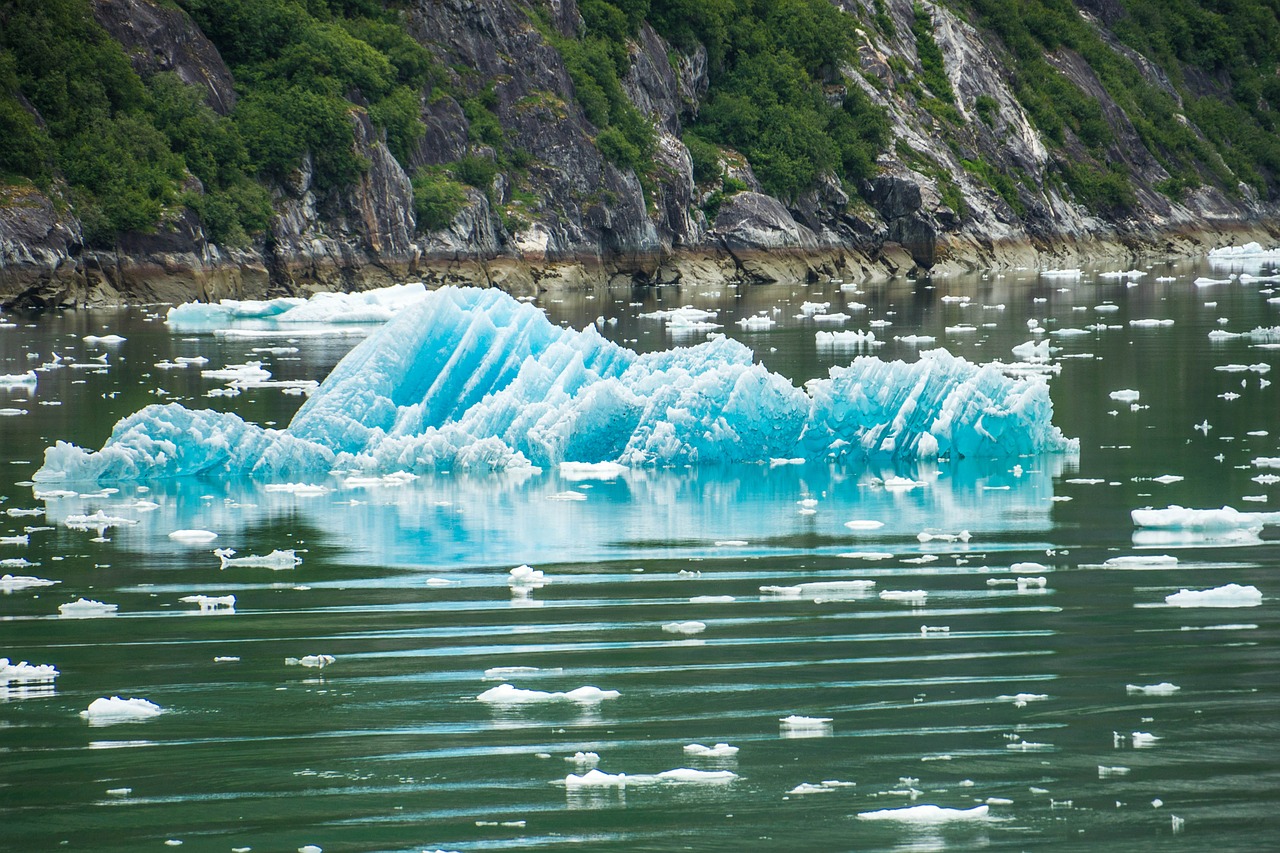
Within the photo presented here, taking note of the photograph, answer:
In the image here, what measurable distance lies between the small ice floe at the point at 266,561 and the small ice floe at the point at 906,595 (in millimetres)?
3396

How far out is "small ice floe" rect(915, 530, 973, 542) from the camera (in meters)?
8.93

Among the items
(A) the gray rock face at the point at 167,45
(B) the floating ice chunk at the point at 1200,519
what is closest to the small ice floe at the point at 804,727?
(B) the floating ice chunk at the point at 1200,519

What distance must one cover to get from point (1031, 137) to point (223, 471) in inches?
2494

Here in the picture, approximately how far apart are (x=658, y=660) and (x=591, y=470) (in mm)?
6100

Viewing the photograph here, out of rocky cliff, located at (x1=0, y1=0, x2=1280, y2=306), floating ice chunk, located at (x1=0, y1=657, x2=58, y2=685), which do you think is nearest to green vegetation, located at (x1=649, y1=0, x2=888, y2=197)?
rocky cliff, located at (x1=0, y1=0, x2=1280, y2=306)

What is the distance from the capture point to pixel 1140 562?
807 centimetres

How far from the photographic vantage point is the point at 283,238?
42.3 m

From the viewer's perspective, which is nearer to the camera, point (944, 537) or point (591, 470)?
point (944, 537)

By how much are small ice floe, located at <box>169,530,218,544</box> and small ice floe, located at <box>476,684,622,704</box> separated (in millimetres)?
4158

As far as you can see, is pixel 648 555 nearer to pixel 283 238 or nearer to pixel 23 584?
pixel 23 584

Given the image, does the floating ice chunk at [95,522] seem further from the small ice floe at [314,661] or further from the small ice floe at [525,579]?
the small ice floe at [314,661]

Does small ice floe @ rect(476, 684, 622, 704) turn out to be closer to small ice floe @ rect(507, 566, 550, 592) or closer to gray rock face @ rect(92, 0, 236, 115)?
small ice floe @ rect(507, 566, 550, 592)

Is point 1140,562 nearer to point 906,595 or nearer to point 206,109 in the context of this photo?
point 906,595

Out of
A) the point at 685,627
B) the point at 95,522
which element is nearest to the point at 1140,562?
the point at 685,627
